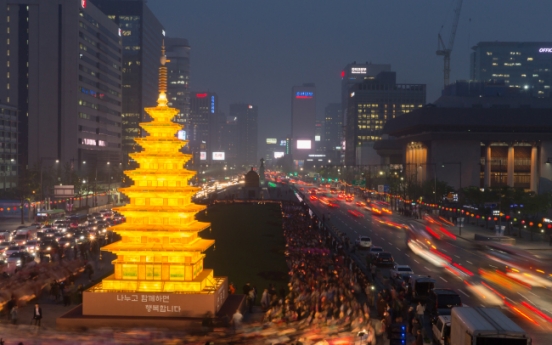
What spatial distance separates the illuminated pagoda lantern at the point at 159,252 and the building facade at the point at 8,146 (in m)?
81.8

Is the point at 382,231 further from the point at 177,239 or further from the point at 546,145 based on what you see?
the point at 546,145

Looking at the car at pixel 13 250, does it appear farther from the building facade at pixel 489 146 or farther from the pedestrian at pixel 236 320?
the building facade at pixel 489 146

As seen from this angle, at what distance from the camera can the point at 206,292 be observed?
2839cm

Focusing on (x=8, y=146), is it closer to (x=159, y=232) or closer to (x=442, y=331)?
(x=159, y=232)

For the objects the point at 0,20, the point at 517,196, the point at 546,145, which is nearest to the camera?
the point at 517,196

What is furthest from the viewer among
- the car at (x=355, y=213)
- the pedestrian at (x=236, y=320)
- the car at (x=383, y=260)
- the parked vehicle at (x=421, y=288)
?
the car at (x=355, y=213)

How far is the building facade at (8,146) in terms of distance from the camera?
105 metres

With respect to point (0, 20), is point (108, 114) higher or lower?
lower

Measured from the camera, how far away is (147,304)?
27891 millimetres

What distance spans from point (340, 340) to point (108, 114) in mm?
124255

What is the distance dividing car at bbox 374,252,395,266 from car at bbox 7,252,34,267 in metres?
24.0

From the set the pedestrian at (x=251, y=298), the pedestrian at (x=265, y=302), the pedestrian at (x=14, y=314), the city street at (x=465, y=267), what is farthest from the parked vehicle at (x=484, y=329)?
the pedestrian at (x=14, y=314)

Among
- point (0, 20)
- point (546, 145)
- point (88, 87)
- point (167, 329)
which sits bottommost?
point (167, 329)

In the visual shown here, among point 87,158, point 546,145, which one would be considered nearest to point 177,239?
point 87,158
